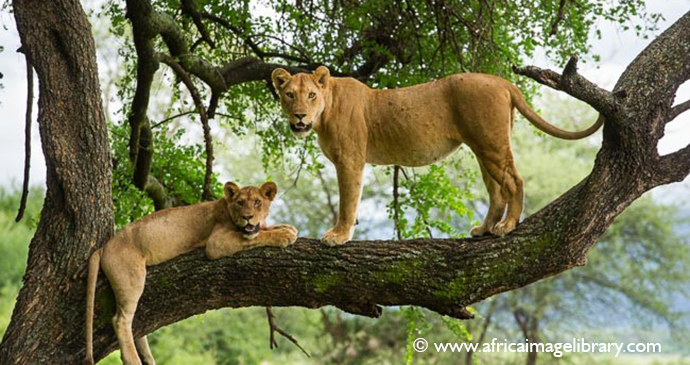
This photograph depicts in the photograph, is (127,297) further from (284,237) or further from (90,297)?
(284,237)

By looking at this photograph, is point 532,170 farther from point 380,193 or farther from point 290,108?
point 290,108

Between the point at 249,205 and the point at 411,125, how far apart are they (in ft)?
2.71

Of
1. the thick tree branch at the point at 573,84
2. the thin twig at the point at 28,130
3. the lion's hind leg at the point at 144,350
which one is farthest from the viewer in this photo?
the lion's hind leg at the point at 144,350

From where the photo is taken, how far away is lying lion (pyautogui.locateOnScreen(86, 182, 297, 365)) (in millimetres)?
4273

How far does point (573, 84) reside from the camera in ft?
13.3

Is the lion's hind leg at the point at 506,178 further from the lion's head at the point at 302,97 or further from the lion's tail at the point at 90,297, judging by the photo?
the lion's tail at the point at 90,297

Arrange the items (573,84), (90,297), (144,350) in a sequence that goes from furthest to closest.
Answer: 1. (144,350)
2. (90,297)
3. (573,84)

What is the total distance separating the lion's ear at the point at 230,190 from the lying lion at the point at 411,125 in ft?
1.31

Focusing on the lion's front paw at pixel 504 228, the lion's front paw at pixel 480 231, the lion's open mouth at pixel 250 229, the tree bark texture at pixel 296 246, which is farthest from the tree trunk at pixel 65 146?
the lion's front paw at pixel 504 228

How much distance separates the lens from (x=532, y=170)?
54.3ft

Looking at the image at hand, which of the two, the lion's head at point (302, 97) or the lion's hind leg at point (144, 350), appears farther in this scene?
the lion's hind leg at point (144, 350)

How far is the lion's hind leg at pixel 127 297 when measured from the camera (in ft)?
14.1

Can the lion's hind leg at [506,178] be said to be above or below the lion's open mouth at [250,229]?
above

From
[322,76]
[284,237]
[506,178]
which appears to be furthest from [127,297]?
[506,178]
